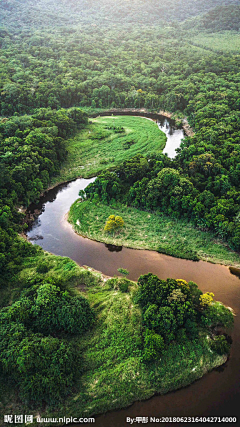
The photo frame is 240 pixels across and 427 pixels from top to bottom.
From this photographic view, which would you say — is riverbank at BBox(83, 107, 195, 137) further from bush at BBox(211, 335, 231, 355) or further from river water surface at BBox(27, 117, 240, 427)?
bush at BBox(211, 335, 231, 355)

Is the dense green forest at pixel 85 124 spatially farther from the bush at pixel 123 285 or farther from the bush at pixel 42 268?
the bush at pixel 123 285

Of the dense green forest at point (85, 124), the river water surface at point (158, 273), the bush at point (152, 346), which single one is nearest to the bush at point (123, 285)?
the river water surface at point (158, 273)

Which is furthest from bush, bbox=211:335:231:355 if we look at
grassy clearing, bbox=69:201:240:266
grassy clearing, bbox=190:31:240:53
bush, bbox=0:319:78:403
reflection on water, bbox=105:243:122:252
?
grassy clearing, bbox=190:31:240:53

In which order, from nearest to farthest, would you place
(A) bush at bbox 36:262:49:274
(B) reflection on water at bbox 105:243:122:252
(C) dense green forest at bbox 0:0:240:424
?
(C) dense green forest at bbox 0:0:240:424 < (A) bush at bbox 36:262:49:274 < (B) reflection on water at bbox 105:243:122:252

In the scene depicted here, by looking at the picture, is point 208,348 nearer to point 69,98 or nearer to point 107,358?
point 107,358

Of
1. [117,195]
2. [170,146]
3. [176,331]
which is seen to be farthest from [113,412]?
[170,146]

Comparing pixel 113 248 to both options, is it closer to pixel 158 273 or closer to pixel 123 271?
pixel 123 271
